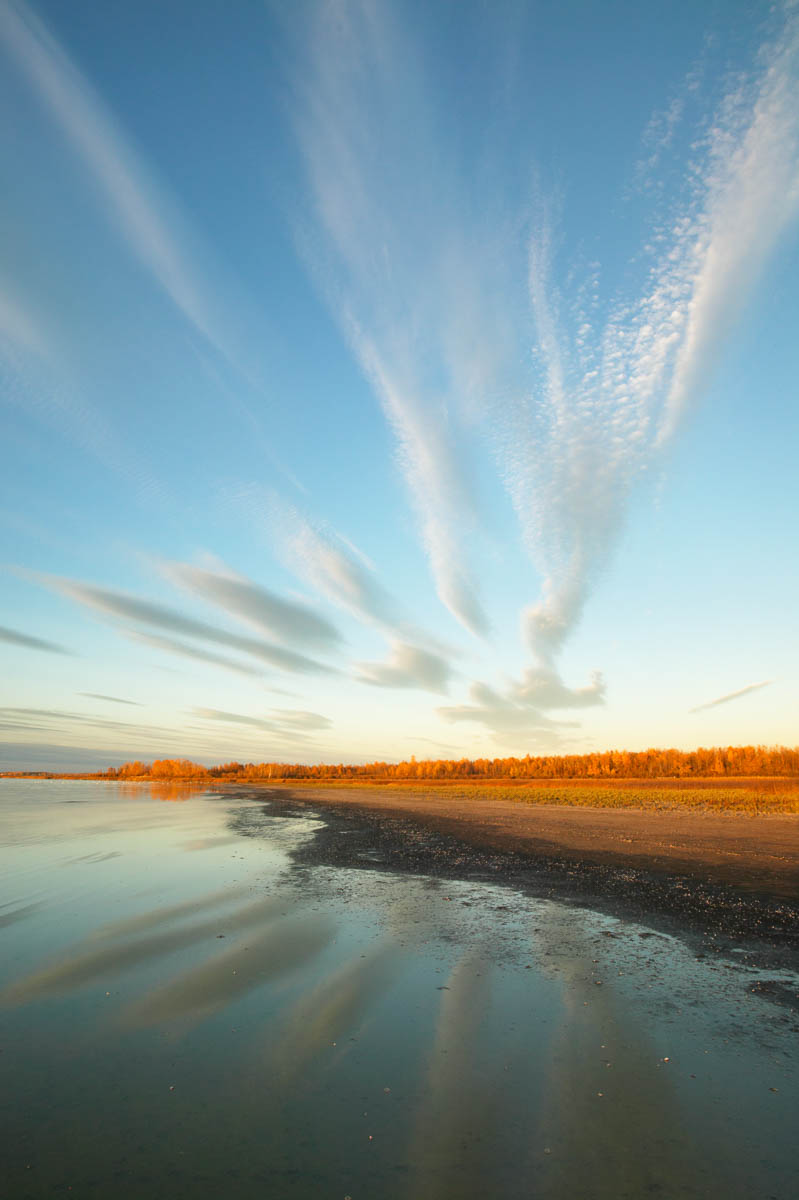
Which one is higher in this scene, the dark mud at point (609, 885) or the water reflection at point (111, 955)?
the dark mud at point (609, 885)

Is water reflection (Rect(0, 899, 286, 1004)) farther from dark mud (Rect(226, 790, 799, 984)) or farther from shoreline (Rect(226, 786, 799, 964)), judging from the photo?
shoreline (Rect(226, 786, 799, 964))

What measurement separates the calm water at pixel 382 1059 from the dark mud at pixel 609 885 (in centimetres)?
103

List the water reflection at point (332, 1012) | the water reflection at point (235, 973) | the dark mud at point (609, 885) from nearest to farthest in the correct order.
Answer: the water reflection at point (332, 1012) → the water reflection at point (235, 973) → the dark mud at point (609, 885)

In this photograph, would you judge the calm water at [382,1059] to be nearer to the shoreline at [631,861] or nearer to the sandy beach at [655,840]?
the shoreline at [631,861]

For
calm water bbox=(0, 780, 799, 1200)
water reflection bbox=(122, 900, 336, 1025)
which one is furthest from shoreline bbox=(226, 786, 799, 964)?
water reflection bbox=(122, 900, 336, 1025)

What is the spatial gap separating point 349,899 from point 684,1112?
31.8 ft

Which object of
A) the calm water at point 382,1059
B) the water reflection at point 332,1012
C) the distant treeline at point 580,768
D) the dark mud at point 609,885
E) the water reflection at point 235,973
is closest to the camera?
the calm water at point 382,1059

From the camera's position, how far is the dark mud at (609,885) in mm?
10359

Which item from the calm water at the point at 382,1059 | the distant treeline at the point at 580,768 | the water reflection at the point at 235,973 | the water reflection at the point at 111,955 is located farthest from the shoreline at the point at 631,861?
the distant treeline at the point at 580,768

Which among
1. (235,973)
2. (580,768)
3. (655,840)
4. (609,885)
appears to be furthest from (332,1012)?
(580,768)

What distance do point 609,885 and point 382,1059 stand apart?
→ 1108 cm

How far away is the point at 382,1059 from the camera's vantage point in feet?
20.4

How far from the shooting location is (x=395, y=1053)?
636cm

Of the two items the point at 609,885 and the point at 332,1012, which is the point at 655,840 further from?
the point at 332,1012
